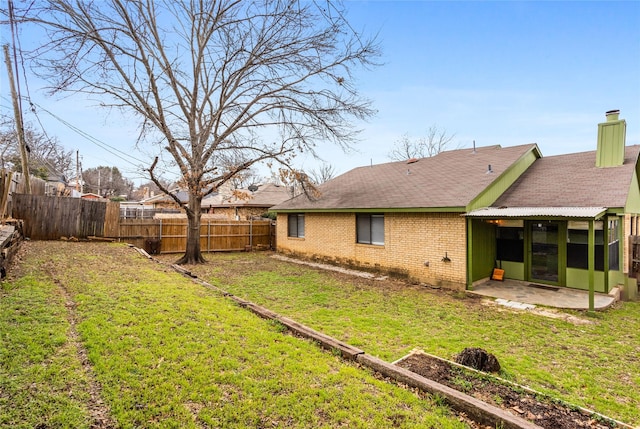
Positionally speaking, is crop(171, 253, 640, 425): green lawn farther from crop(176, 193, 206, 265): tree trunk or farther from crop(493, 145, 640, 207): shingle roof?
crop(176, 193, 206, 265): tree trunk

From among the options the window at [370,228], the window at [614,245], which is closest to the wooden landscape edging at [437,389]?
the window at [370,228]

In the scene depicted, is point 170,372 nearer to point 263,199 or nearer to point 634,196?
point 634,196

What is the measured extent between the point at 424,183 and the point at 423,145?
23.7 metres

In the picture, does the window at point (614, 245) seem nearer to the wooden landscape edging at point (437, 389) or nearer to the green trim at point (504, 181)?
the green trim at point (504, 181)

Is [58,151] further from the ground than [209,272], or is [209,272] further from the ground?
[58,151]

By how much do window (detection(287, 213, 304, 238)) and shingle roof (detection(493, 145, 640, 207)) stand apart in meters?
8.96

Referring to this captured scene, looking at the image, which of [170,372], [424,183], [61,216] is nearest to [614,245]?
[424,183]

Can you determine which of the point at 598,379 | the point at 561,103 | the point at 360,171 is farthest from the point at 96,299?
the point at 561,103

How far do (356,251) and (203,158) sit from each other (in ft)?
24.2

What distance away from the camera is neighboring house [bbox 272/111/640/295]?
27.9 feet

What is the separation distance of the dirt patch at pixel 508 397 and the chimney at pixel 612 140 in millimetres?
9572

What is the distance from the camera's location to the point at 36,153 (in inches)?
1160

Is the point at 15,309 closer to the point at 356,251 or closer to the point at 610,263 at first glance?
the point at 356,251

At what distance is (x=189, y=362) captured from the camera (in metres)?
3.63
